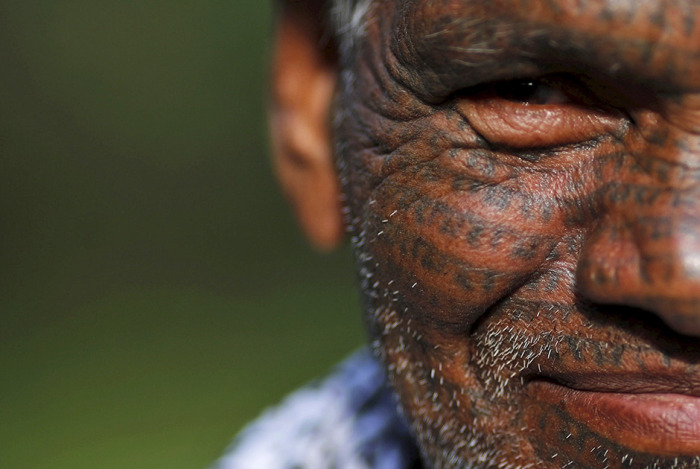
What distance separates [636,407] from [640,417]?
0.04 ft

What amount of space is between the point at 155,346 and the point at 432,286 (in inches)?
148

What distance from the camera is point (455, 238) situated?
1288 millimetres

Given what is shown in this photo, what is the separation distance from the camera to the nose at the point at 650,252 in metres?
1.05

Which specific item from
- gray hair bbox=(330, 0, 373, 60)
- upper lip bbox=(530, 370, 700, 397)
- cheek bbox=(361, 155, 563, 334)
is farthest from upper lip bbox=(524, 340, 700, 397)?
gray hair bbox=(330, 0, 373, 60)

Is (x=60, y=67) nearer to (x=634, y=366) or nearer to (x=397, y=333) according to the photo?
(x=397, y=333)

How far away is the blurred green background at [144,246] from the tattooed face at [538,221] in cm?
293

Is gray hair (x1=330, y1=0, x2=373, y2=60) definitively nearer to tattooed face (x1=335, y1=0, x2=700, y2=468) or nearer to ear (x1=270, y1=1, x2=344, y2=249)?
tattooed face (x1=335, y1=0, x2=700, y2=468)

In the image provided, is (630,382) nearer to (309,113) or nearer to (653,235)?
(653,235)

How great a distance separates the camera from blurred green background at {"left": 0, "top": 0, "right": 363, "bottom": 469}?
4.50 metres

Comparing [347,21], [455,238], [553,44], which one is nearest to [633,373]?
[455,238]

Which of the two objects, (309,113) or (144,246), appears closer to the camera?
(309,113)

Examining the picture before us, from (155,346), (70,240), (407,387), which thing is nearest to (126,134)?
(70,240)

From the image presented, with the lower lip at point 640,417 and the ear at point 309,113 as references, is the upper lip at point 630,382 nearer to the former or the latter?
the lower lip at point 640,417

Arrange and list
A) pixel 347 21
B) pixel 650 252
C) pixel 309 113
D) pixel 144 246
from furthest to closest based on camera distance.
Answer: pixel 144 246 < pixel 309 113 < pixel 347 21 < pixel 650 252
